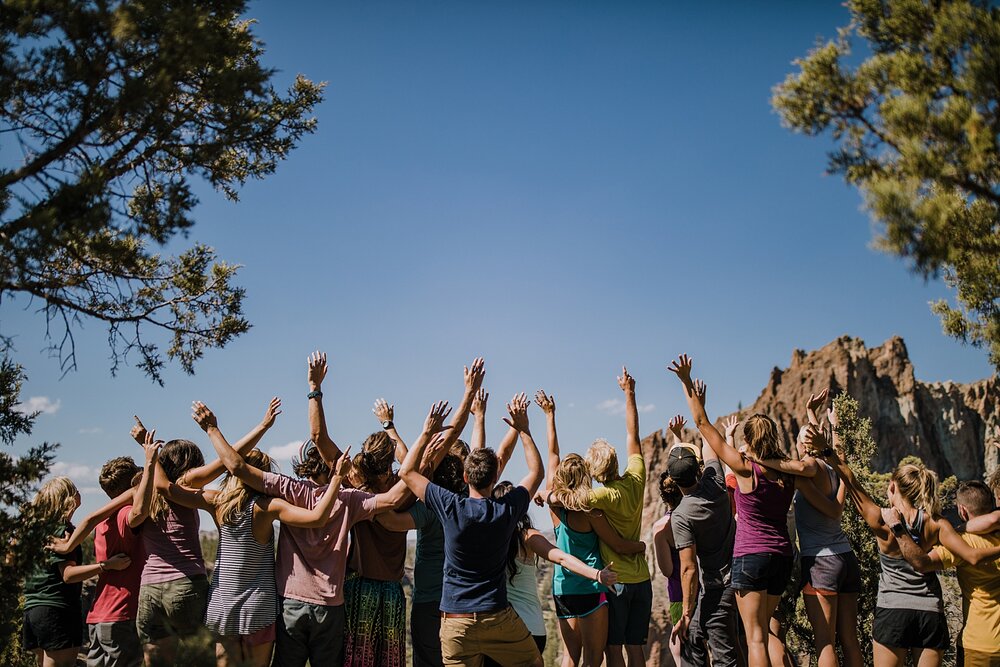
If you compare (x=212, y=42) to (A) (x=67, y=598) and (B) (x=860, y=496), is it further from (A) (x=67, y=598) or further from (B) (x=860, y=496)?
(B) (x=860, y=496)

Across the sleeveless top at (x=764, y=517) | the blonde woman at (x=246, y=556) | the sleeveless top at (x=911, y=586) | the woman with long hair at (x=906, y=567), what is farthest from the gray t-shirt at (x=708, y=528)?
the blonde woman at (x=246, y=556)

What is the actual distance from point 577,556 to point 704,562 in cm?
110

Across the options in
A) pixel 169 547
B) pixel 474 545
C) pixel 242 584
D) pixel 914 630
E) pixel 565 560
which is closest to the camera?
pixel 474 545

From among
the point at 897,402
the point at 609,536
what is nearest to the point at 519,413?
the point at 609,536

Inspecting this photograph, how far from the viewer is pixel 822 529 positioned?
20.3ft

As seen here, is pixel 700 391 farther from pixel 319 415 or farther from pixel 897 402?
pixel 897 402

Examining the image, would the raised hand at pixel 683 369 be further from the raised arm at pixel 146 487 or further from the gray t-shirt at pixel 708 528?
the raised arm at pixel 146 487

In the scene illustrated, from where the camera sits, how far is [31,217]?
13.7 ft

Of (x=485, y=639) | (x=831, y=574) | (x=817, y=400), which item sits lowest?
(x=485, y=639)

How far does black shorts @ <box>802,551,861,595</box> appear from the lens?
6127 mm

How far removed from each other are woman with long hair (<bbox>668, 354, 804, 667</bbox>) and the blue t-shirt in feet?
6.59

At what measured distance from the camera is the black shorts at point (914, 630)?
18.6 ft

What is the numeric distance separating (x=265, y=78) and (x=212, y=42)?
16.3 inches

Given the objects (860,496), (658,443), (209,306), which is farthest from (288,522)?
(658,443)
